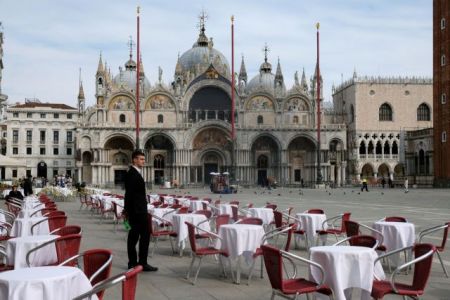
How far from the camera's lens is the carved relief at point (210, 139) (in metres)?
58.2

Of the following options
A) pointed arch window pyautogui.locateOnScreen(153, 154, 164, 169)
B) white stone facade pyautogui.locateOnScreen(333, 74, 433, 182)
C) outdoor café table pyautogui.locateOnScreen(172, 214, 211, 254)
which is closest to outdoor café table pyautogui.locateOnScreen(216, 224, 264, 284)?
outdoor café table pyautogui.locateOnScreen(172, 214, 211, 254)

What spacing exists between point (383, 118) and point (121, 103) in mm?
31432

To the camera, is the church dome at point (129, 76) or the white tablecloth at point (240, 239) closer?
the white tablecloth at point (240, 239)

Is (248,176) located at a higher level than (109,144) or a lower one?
lower

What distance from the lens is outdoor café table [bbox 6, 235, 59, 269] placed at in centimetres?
720

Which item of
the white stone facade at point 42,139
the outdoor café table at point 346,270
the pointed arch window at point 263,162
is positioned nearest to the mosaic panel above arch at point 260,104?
the pointed arch window at point 263,162

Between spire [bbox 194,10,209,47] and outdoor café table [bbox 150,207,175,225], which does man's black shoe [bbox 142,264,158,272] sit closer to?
outdoor café table [bbox 150,207,175,225]

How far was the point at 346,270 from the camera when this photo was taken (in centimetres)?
594

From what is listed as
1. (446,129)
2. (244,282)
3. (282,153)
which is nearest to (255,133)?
(282,153)

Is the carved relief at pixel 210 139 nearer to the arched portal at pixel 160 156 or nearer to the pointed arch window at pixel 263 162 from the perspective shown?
the arched portal at pixel 160 156

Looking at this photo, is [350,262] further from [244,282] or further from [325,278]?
[244,282]

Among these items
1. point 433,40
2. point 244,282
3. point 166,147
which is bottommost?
point 244,282

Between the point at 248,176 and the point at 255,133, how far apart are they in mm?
4741

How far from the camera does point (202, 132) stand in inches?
2290
